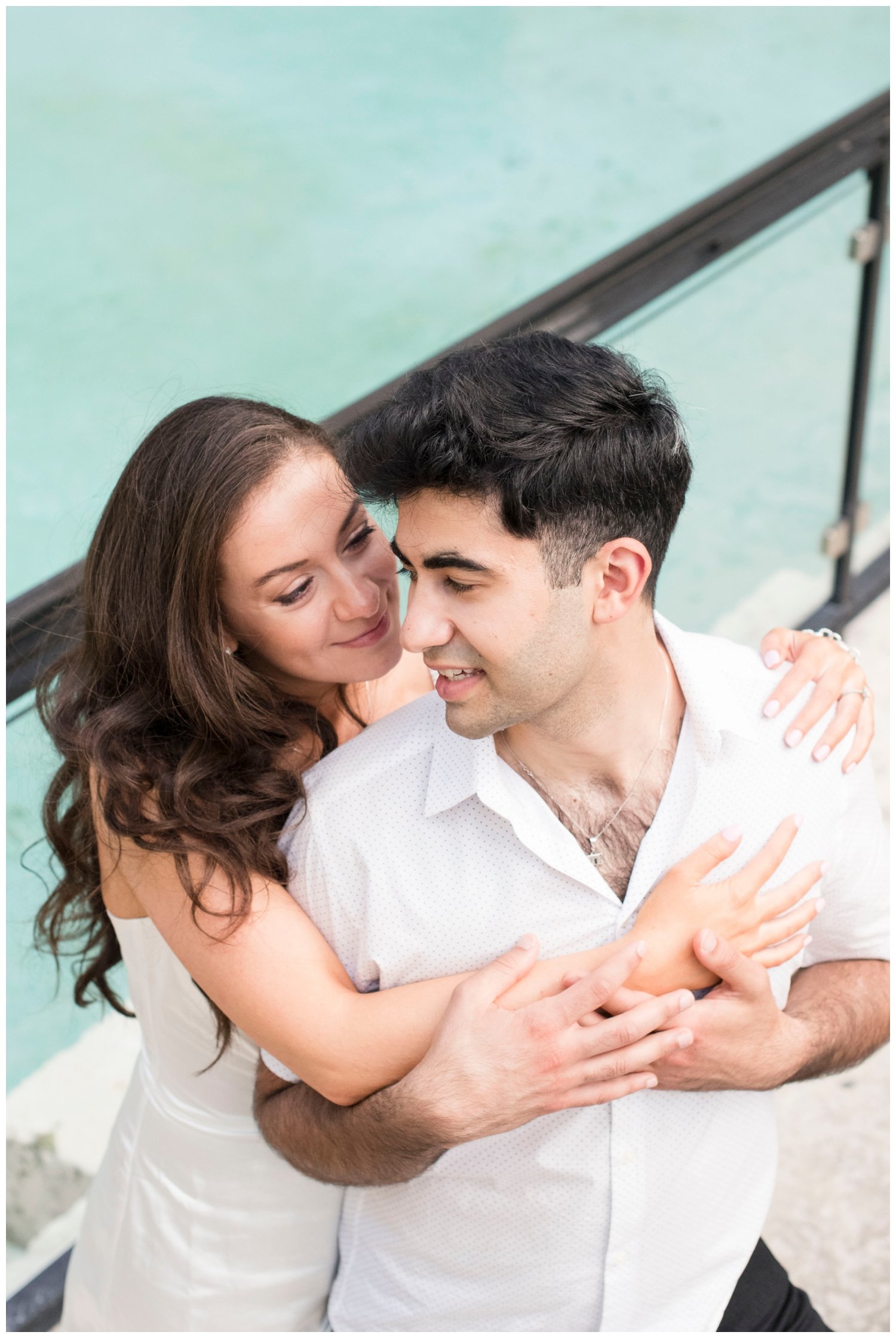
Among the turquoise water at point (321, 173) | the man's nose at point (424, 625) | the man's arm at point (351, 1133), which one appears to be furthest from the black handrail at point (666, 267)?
the turquoise water at point (321, 173)

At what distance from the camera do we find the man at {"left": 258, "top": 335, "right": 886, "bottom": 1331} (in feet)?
4.28

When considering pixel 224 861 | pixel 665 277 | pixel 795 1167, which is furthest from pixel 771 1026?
pixel 665 277

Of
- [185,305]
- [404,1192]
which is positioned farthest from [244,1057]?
[185,305]

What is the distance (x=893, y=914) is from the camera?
1684 mm

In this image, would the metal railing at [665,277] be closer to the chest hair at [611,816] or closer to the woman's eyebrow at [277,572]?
the woman's eyebrow at [277,572]

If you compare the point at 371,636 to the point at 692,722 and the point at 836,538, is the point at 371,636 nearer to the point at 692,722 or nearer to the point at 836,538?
the point at 692,722

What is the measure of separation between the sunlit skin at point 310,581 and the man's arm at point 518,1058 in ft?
1.60

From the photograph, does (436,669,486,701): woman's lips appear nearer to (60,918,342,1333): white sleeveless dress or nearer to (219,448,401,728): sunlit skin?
(219,448,401,728): sunlit skin

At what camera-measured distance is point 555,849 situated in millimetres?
1452

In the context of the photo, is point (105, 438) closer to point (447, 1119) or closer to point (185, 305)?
point (185, 305)

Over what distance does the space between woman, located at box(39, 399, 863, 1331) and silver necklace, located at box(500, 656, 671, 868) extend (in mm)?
117

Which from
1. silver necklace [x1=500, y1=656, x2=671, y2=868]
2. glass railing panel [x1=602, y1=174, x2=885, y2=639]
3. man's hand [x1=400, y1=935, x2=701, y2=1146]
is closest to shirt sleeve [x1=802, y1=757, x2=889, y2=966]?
silver necklace [x1=500, y1=656, x2=671, y2=868]

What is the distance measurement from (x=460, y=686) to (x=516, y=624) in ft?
0.33

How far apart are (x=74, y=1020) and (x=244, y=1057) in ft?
3.28
